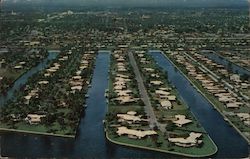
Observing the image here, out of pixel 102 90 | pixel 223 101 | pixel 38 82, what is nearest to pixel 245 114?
pixel 223 101

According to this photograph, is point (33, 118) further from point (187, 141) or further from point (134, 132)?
point (187, 141)

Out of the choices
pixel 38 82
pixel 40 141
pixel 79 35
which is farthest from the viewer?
pixel 79 35

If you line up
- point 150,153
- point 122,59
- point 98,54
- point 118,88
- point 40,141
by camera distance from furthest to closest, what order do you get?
point 98,54, point 122,59, point 118,88, point 40,141, point 150,153

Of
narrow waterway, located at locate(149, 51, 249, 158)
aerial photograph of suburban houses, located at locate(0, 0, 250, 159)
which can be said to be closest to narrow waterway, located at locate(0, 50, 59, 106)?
aerial photograph of suburban houses, located at locate(0, 0, 250, 159)

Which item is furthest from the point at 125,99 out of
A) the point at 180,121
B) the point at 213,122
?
the point at 213,122

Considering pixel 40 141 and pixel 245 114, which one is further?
pixel 245 114

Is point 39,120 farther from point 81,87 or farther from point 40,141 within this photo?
point 81,87

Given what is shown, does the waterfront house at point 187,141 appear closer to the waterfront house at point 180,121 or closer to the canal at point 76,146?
the canal at point 76,146
